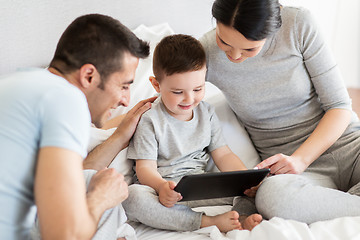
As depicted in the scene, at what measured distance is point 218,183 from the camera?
1284 millimetres

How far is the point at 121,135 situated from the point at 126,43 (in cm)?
48

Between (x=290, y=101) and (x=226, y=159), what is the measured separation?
33 centimetres

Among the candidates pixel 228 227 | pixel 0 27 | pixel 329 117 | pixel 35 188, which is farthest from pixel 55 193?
pixel 329 117

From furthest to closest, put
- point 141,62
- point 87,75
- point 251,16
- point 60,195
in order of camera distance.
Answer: point 141,62, point 251,16, point 87,75, point 60,195

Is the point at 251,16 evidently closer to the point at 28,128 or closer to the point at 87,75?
the point at 87,75

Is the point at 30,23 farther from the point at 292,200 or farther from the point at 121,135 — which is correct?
the point at 292,200

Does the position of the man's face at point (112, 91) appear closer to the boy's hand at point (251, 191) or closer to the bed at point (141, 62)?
the bed at point (141, 62)

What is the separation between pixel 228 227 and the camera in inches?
51.6

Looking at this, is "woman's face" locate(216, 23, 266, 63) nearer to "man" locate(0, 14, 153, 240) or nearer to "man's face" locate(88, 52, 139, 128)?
"man's face" locate(88, 52, 139, 128)

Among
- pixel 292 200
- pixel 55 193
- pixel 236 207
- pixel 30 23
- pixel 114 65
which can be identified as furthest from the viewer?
pixel 30 23

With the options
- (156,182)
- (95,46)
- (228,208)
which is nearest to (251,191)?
(228,208)

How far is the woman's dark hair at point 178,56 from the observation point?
56.0 inches

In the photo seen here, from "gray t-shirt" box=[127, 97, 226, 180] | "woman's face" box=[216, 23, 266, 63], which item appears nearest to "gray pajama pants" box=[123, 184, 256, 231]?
"gray t-shirt" box=[127, 97, 226, 180]

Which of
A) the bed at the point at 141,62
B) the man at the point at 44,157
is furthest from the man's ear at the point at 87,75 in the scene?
the bed at the point at 141,62
